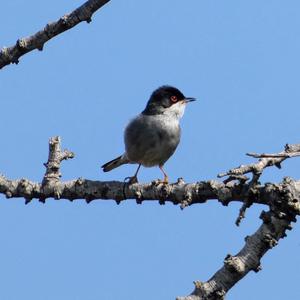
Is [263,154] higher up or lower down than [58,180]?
lower down

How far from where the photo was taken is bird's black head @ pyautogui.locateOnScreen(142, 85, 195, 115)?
955cm

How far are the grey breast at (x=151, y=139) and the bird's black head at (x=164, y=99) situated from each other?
0.58 ft

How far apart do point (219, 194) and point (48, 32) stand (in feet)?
6.13

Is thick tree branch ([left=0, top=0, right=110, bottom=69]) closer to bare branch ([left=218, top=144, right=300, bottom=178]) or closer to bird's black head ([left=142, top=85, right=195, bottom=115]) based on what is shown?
bare branch ([left=218, top=144, right=300, bottom=178])

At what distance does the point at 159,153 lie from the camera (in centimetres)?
912

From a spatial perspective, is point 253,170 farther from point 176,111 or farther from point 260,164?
point 176,111

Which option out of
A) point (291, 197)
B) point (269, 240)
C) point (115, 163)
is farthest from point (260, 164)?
point (115, 163)

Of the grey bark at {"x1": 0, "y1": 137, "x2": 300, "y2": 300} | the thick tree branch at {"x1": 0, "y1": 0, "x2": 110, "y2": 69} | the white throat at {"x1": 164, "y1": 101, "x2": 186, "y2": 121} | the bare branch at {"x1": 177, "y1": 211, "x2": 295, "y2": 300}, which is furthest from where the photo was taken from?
the white throat at {"x1": 164, "y1": 101, "x2": 186, "y2": 121}

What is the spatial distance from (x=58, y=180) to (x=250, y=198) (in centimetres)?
227

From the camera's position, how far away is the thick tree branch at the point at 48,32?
4922 mm

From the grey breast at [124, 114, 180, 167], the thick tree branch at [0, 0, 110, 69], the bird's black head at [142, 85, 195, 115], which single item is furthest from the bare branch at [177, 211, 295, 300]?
the bird's black head at [142, 85, 195, 115]

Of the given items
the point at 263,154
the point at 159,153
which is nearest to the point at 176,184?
the point at 263,154

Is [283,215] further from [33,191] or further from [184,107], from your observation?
[184,107]

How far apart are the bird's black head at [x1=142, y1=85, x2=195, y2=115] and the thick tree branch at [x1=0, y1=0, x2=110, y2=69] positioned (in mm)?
4379
